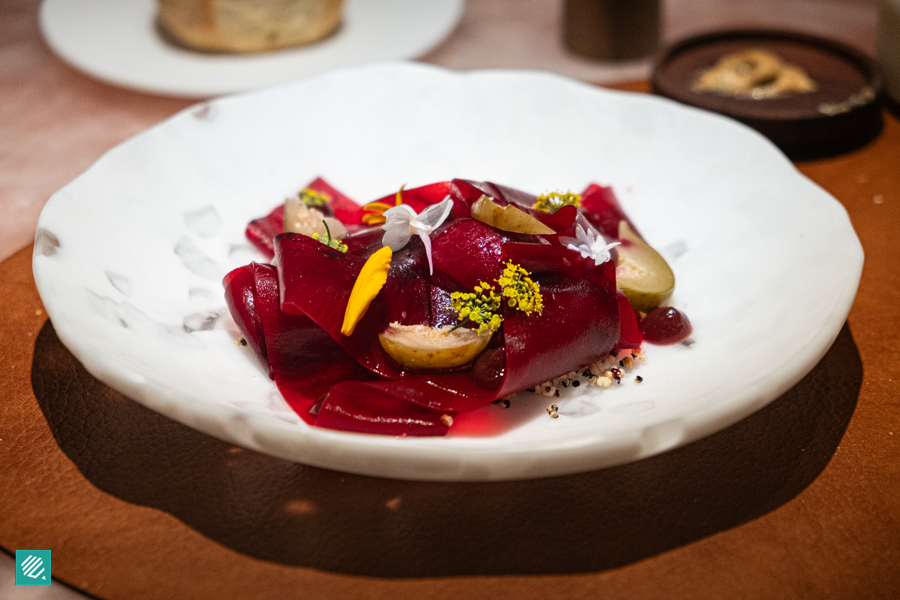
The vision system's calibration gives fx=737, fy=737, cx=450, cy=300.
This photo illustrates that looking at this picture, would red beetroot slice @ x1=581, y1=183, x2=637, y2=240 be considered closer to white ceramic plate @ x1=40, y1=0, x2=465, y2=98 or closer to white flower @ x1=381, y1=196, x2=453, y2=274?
white flower @ x1=381, y1=196, x2=453, y2=274

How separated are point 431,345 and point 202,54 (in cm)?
190

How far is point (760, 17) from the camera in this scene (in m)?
3.38

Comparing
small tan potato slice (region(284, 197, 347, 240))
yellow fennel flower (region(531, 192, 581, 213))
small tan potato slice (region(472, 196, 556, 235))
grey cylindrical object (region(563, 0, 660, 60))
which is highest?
small tan potato slice (region(472, 196, 556, 235))

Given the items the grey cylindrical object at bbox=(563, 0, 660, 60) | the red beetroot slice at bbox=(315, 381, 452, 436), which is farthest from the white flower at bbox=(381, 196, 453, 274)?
the grey cylindrical object at bbox=(563, 0, 660, 60)

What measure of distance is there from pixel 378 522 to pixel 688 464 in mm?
527

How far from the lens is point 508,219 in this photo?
53.6 inches

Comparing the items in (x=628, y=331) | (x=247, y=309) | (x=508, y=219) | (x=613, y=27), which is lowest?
(x=613, y=27)

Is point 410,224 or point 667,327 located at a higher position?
point 410,224

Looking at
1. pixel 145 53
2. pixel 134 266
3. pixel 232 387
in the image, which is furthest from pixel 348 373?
pixel 145 53

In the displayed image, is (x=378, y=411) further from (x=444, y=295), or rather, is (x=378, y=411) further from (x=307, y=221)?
(x=307, y=221)

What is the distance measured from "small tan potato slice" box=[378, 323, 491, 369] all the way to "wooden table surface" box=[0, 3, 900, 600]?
0.21 metres

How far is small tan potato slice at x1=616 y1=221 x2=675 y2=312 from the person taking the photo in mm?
1494

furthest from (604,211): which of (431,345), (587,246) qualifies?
(431,345)

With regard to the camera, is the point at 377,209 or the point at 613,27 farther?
the point at 613,27
